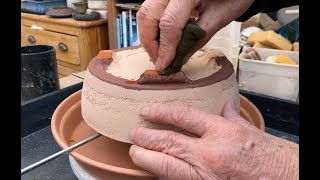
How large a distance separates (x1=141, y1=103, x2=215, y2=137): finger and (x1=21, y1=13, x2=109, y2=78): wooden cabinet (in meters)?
1.27

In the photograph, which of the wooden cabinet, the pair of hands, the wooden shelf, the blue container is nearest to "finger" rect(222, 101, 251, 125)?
the pair of hands

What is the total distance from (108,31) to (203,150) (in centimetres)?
141

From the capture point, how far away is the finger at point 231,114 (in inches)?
23.1

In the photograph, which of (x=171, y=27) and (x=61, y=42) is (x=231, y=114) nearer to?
(x=171, y=27)

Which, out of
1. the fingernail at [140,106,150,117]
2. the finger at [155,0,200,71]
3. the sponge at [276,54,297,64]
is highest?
the finger at [155,0,200,71]

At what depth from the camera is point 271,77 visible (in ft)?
3.68

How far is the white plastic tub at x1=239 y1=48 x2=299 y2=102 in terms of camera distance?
109 cm

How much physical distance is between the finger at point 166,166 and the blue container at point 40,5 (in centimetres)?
171

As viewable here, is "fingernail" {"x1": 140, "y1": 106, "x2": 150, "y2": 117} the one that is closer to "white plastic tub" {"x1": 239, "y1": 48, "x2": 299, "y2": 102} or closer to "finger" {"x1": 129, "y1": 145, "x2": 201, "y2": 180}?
"finger" {"x1": 129, "y1": 145, "x2": 201, "y2": 180}

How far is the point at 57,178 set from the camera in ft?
2.34

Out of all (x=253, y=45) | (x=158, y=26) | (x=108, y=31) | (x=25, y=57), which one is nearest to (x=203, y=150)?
(x=158, y=26)

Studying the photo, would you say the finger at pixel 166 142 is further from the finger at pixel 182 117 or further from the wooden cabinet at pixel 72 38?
the wooden cabinet at pixel 72 38

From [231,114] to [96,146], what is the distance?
32 centimetres

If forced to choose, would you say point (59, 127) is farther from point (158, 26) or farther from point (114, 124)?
point (158, 26)
